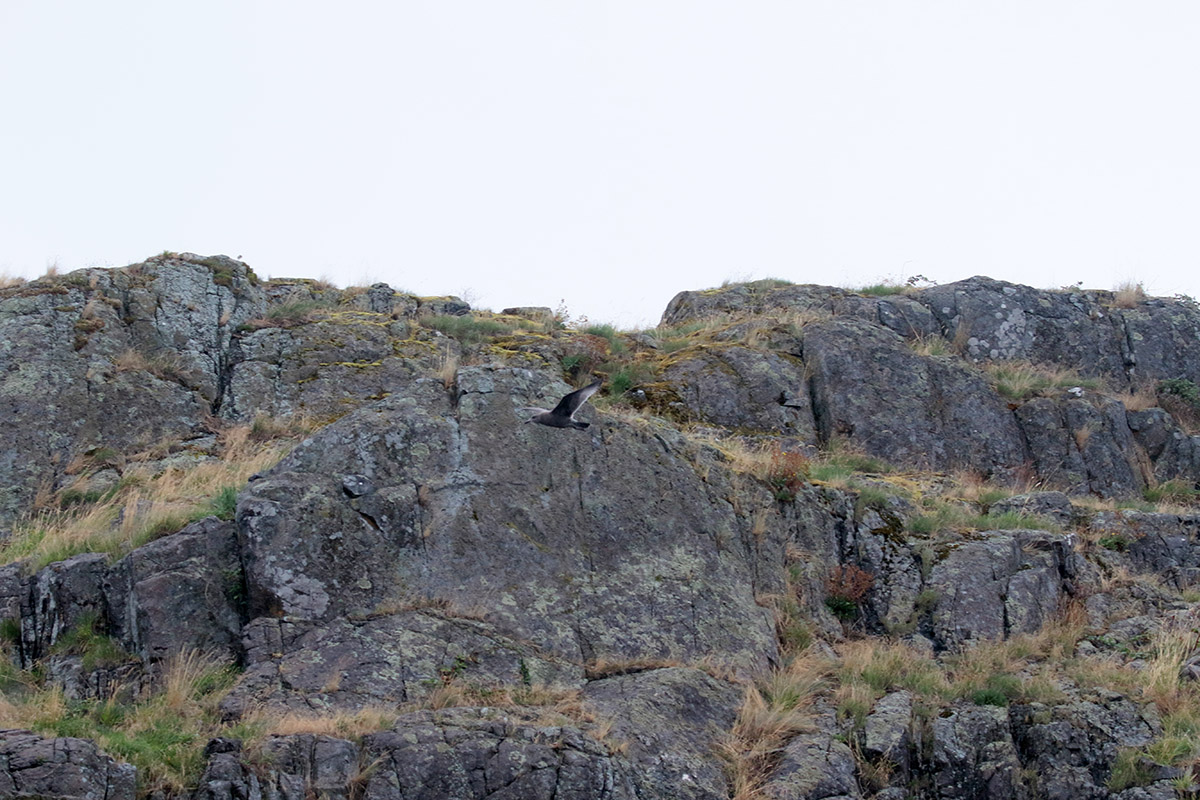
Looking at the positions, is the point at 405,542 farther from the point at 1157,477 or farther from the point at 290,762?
the point at 1157,477

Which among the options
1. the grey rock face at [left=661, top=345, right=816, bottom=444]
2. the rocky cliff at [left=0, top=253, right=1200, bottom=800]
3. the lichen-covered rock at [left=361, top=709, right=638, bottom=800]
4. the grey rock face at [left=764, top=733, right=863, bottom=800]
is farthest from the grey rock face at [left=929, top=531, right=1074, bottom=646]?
the lichen-covered rock at [left=361, top=709, right=638, bottom=800]

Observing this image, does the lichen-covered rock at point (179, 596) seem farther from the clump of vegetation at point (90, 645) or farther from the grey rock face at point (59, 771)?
the grey rock face at point (59, 771)

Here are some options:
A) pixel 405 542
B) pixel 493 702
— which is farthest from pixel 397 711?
pixel 405 542

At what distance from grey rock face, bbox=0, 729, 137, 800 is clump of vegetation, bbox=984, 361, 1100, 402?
14.6 metres

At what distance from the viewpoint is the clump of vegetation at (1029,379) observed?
736 inches

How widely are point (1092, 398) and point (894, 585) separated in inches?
282

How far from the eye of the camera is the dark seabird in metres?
12.3

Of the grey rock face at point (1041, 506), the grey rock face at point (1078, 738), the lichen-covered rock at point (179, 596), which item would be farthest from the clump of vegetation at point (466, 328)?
the grey rock face at point (1078, 738)

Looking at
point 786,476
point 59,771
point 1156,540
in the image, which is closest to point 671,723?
point 786,476

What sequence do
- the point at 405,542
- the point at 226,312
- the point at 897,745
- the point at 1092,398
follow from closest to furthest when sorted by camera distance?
1. the point at 897,745
2. the point at 405,542
3. the point at 226,312
4. the point at 1092,398

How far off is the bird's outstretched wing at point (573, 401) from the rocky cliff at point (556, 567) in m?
0.49

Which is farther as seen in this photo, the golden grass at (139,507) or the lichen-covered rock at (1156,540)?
the lichen-covered rock at (1156,540)

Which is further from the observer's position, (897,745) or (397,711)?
(897,745)

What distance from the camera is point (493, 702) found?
10.2 meters
